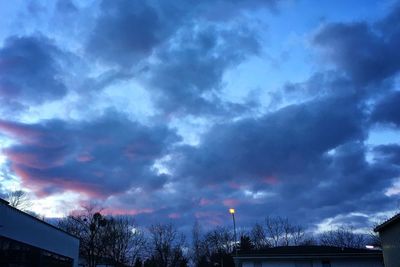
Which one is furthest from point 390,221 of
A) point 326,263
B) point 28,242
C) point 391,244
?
point 28,242

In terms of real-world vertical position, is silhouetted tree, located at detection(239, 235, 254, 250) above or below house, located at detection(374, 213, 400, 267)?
above

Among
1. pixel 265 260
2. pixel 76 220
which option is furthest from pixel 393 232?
pixel 76 220

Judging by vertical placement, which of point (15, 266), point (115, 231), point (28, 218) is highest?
point (115, 231)

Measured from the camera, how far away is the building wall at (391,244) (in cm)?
2848

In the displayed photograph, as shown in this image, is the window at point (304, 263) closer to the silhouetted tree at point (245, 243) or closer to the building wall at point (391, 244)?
the building wall at point (391, 244)

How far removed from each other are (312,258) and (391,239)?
17.4m

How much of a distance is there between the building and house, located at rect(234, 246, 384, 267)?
71.9 ft

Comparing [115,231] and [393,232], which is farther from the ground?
[115,231]

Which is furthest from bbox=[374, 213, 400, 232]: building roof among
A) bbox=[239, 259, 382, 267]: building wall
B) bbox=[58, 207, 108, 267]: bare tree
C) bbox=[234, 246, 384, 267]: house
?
bbox=[58, 207, 108, 267]: bare tree

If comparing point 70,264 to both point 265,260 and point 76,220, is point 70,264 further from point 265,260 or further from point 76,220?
point 76,220

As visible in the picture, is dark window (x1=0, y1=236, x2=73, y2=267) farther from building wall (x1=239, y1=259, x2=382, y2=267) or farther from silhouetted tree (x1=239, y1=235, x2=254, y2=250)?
silhouetted tree (x1=239, y1=235, x2=254, y2=250)

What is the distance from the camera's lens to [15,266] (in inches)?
1032

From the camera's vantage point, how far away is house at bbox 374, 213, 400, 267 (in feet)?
92.8

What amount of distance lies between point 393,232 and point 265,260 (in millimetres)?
21091
